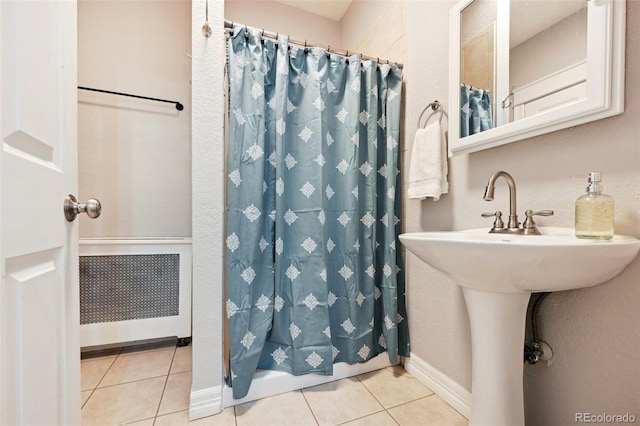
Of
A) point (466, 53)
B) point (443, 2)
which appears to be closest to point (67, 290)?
point (466, 53)

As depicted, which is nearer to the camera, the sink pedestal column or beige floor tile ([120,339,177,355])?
the sink pedestal column

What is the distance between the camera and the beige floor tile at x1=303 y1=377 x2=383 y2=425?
1106mm

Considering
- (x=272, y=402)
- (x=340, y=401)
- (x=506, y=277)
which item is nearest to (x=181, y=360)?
(x=272, y=402)

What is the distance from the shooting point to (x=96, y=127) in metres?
1.68

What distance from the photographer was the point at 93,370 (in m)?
1.43

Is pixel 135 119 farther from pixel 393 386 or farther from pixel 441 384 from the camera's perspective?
pixel 441 384

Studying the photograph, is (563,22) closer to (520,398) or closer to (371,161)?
(371,161)

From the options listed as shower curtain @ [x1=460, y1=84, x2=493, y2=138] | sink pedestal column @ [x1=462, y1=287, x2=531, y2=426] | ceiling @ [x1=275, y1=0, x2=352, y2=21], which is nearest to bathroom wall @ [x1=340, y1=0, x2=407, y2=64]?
ceiling @ [x1=275, y1=0, x2=352, y2=21]

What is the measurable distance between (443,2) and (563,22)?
61 cm

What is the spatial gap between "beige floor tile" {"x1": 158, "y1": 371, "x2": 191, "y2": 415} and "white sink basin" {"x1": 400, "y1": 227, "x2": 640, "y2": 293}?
1.27 m

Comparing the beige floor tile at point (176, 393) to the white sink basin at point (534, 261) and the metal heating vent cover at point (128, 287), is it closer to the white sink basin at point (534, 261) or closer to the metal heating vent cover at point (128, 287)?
the metal heating vent cover at point (128, 287)

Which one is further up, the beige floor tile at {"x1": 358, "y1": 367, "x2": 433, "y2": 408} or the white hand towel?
the white hand towel

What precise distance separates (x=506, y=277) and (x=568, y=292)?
0.35 metres

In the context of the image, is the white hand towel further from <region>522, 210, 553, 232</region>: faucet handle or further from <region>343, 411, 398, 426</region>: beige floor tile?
<region>343, 411, 398, 426</region>: beige floor tile
